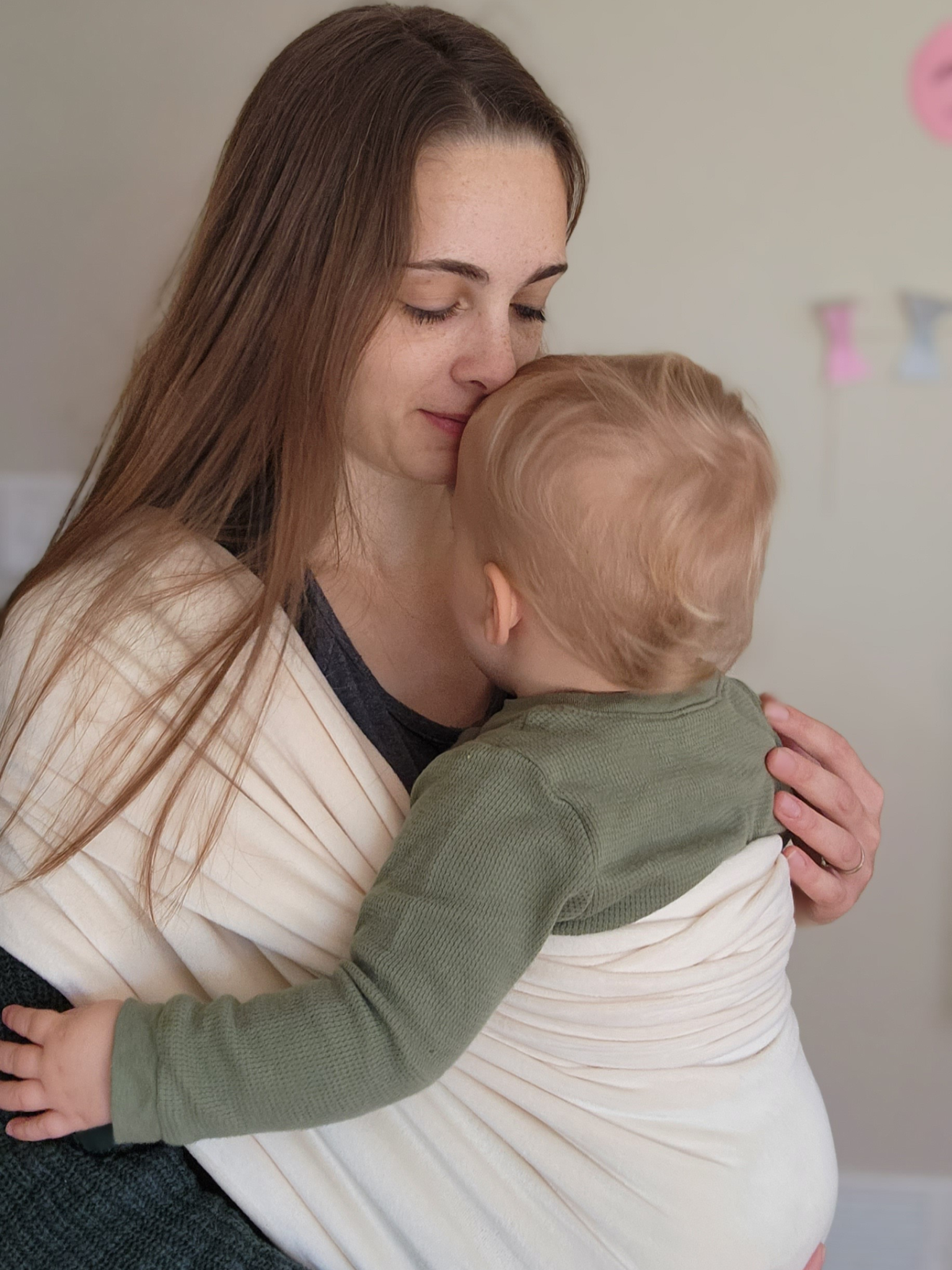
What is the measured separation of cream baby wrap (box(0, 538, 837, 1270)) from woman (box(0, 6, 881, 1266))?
0.04ft

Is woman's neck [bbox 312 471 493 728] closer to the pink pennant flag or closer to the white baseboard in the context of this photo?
the pink pennant flag

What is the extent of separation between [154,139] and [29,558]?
635 millimetres

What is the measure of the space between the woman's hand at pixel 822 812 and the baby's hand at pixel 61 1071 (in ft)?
2.04

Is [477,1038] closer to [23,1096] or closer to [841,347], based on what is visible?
[23,1096]

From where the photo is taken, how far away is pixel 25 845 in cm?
100

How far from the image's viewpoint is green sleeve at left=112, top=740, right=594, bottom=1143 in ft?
2.72

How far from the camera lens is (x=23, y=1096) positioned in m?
0.89

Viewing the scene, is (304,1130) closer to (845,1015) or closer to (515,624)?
(515,624)

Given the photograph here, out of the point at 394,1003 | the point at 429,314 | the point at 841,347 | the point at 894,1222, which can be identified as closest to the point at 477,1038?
the point at 394,1003

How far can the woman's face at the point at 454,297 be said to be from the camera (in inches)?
41.7

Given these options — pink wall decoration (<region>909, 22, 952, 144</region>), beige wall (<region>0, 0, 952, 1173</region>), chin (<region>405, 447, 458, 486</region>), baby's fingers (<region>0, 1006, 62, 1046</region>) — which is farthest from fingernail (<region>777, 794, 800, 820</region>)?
pink wall decoration (<region>909, 22, 952, 144</region>)

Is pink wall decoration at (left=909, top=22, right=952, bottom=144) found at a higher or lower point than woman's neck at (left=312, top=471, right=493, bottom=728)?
higher

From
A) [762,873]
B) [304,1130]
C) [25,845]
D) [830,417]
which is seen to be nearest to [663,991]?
[762,873]

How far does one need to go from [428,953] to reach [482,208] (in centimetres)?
65
